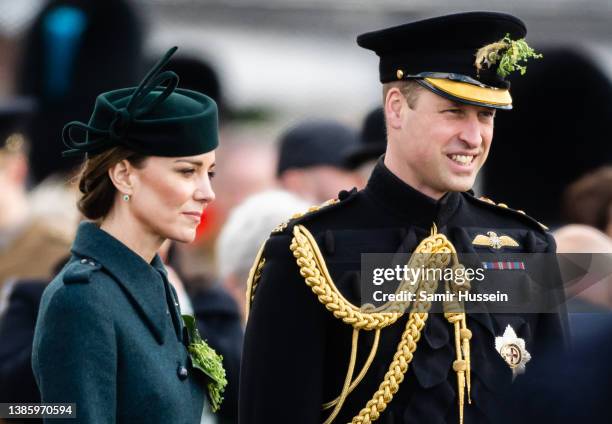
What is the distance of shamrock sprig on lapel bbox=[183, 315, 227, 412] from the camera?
197 inches

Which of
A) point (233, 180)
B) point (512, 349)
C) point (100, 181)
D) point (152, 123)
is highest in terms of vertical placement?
point (233, 180)

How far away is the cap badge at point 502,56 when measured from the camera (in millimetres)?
5230

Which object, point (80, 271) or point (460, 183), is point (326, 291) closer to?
point (460, 183)

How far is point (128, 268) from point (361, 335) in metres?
0.67

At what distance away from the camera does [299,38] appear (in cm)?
2250

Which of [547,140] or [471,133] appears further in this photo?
[547,140]

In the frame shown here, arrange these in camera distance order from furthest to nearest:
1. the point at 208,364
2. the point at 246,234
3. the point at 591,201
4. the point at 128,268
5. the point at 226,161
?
1. the point at 226,161
2. the point at 591,201
3. the point at 246,234
4. the point at 208,364
5. the point at 128,268

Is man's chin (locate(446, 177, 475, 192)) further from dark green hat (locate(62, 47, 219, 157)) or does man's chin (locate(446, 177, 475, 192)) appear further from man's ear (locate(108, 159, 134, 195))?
man's ear (locate(108, 159, 134, 195))

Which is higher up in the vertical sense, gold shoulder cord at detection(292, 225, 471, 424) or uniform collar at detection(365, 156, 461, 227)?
uniform collar at detection(365, 156, 461, 227)

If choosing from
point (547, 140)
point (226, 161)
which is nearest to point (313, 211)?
point (547, 140)

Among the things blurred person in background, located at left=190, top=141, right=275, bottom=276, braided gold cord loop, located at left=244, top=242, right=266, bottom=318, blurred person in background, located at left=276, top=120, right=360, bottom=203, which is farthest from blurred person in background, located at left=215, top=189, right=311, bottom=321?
braided gold cord loop, located at left=244, top=242, right=266, bottom=318

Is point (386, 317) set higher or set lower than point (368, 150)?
lower

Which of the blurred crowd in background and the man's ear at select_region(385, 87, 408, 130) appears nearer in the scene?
Answer: the man's ear at select_region(385, 87, 408, 130)

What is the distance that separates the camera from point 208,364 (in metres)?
5.02
